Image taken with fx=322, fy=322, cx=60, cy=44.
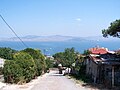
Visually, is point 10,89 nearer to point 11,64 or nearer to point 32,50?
point 11,64

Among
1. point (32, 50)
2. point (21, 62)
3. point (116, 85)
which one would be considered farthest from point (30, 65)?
point (32, 50)

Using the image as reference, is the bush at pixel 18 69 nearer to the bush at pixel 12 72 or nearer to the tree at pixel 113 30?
the bush at pixel 12 72

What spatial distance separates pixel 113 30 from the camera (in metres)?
34.2

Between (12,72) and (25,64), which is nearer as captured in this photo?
(12,72)

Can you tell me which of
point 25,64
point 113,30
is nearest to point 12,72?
point 25,64

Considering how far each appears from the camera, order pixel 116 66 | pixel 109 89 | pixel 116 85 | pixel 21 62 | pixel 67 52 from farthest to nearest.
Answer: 1. pixel 67 52
2. pixel 21 62
3. pixel 116 66
4. pixel 116 85
5. pixel 109 89

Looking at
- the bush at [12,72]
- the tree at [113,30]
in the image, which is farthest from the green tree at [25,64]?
the tree at [113,30]

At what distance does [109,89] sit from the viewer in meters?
27.3

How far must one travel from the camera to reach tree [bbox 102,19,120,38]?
1306 inches

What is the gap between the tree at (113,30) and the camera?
33166mm

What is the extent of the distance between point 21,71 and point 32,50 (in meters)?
18.4

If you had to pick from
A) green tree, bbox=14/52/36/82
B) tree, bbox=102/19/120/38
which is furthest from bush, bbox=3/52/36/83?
tree, bbox=102/19/120/38

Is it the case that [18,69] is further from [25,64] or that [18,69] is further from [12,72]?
[25,64]

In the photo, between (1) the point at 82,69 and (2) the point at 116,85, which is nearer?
(2) the point at 116,85
